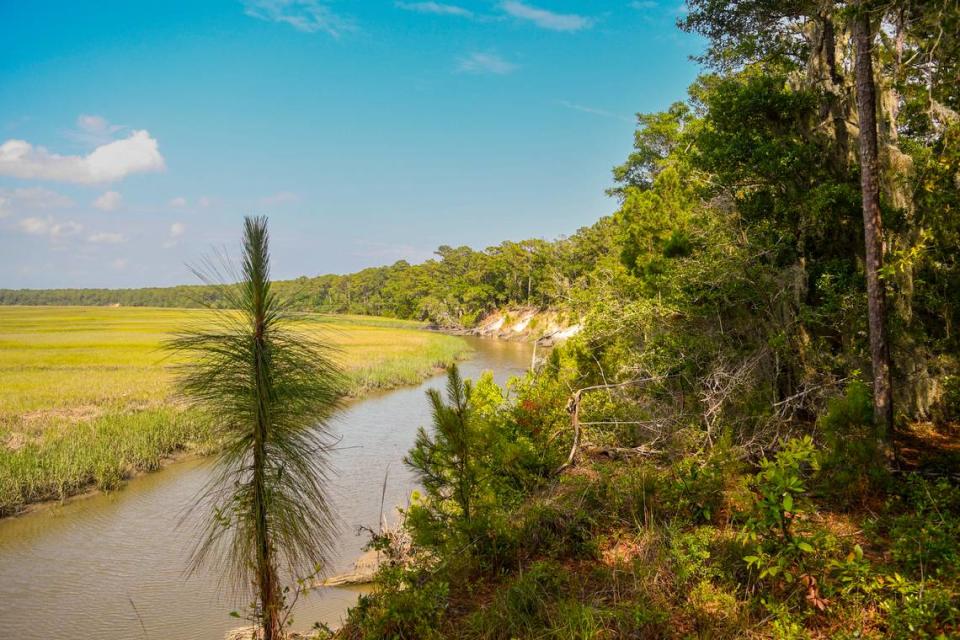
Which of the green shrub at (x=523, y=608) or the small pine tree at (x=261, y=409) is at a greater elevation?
the small pine tree at (x=261, y=409)

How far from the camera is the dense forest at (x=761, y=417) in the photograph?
4039 millimetres

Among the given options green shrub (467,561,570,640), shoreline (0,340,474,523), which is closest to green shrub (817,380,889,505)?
green shrub (467,561,570,640)

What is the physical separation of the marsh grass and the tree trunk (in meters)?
5.58

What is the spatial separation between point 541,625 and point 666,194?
13.6m

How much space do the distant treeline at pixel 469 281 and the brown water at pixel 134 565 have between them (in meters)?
9.27

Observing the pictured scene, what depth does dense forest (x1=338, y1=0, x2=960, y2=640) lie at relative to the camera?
4039mm

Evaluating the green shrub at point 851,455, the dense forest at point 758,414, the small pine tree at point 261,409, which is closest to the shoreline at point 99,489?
the dense forest at point 758,414

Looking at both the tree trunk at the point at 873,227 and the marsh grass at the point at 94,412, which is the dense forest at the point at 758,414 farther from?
the marsh grass at the point at 94,412

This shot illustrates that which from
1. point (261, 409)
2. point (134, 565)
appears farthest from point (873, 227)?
point (134, 565)

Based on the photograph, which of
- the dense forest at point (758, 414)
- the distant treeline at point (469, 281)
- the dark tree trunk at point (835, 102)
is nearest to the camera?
the dense forest at point (758, 414)

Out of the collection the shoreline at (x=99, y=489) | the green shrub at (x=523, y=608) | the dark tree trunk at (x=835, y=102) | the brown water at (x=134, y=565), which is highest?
the dark tree trunk at (x=835, y=102)

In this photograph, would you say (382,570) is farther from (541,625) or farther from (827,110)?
(827,110)

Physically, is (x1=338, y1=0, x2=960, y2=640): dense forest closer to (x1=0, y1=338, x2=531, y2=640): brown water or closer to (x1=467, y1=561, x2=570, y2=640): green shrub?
(x1=467, y1=561, x2=570, y2=640): green shrub

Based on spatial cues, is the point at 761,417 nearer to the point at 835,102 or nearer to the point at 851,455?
the point at 851,455
